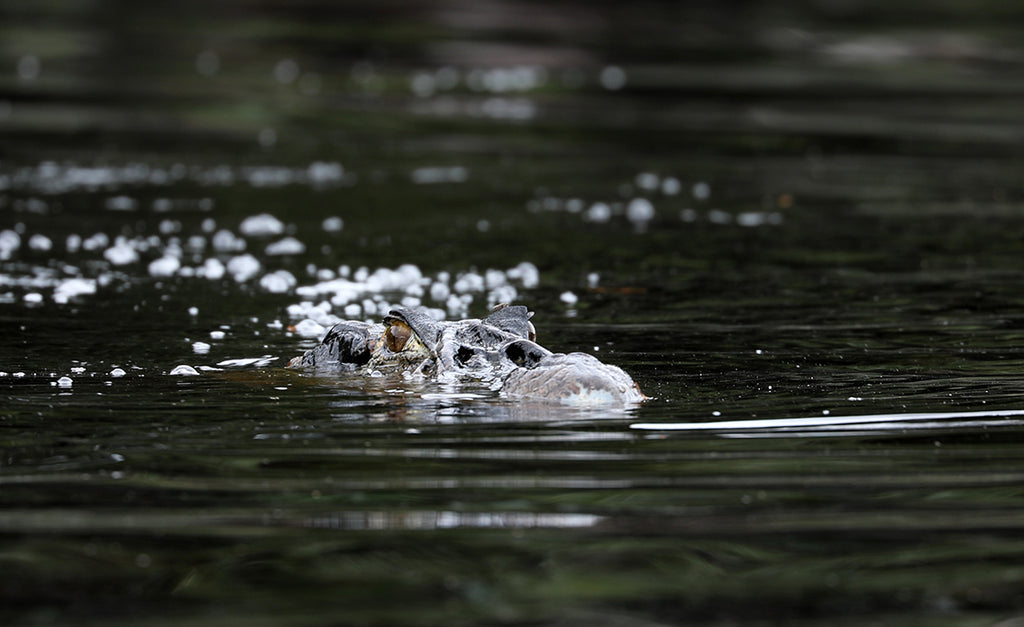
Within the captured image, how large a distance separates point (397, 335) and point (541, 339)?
1.00 meters

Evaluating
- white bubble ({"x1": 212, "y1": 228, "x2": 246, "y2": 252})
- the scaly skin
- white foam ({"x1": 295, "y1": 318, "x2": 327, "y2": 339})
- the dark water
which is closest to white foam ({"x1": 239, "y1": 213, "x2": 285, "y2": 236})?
the dark water

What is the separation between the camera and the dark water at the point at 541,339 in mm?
3129

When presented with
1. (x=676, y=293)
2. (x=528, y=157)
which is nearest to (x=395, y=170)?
(x=528, y=157)

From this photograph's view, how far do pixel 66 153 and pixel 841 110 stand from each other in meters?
9.67

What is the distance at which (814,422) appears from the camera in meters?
4.66

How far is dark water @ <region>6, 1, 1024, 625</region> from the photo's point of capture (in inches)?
123

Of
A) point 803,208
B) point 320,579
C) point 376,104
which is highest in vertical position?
point 376,104

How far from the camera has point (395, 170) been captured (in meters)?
13.5

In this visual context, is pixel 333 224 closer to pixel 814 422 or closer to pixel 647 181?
pixel 647 181

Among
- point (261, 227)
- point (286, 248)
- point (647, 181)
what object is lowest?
point (286, 248)

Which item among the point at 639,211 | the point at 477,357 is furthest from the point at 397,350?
the point at 639,211

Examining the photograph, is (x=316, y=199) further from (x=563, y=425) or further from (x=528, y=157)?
(x=563, y=425)

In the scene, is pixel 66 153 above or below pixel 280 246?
above

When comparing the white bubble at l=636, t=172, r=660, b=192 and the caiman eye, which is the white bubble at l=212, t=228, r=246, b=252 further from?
the white bubble at l=636, t=172, r=660, b=192
